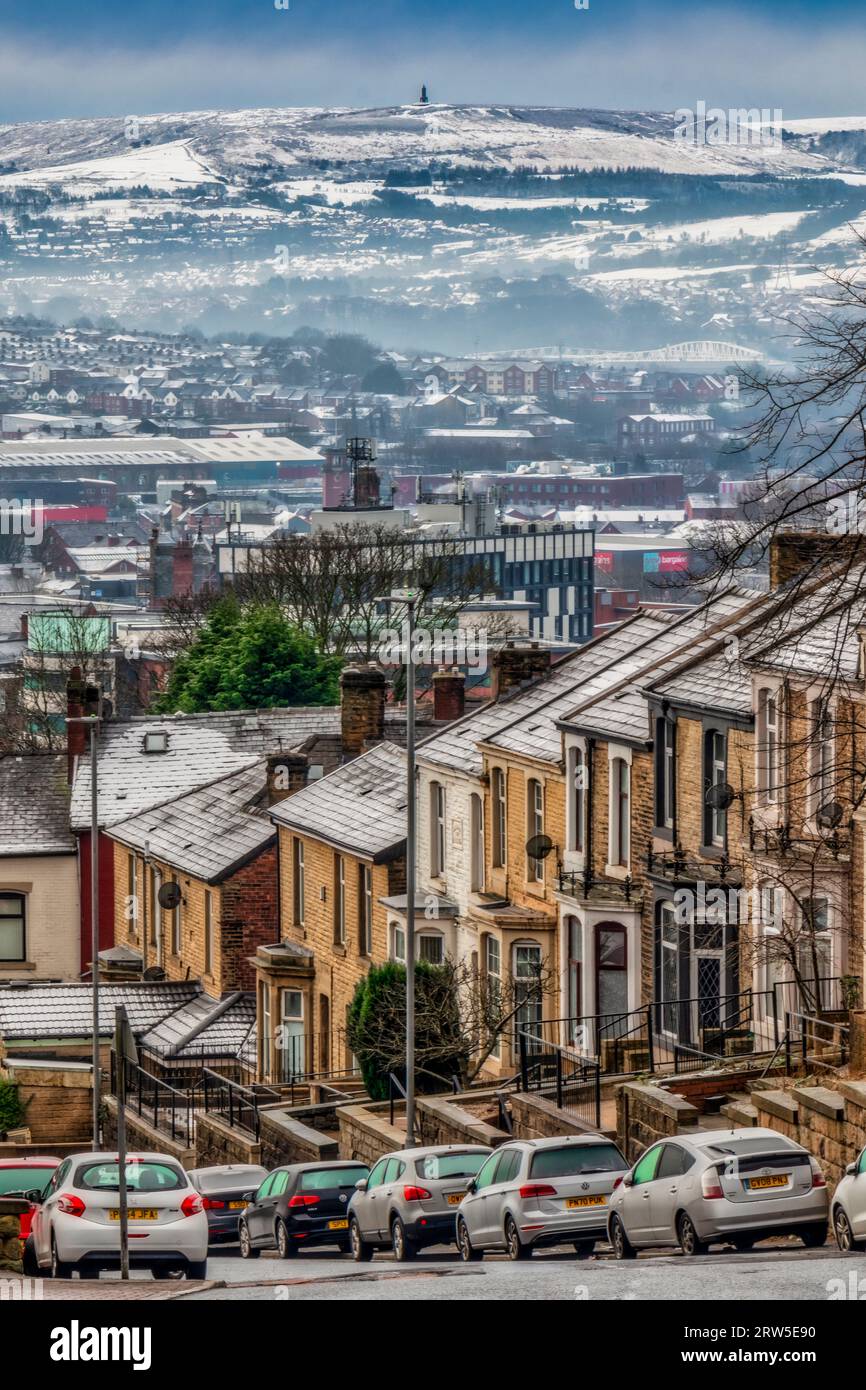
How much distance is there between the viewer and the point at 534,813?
48500 millimetres

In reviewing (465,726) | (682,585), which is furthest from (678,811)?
(682,585)

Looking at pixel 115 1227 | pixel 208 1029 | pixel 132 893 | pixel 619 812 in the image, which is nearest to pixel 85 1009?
pixel 208 1029

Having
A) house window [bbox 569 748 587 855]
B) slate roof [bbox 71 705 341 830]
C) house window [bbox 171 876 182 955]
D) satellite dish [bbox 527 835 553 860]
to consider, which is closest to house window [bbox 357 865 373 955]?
satellite dish [bbox 527 835 553 860]

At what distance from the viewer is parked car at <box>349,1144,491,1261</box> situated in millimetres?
30547

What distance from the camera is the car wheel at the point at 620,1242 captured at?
27109mm

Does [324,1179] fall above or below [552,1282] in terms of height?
below

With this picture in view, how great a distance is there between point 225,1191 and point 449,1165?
847cm

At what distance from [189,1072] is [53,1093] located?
2.87 meters

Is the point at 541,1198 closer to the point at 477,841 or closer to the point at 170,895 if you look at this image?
the point at 477,841

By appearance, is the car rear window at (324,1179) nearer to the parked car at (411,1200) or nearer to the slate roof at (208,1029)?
the parked car at (411,1200)

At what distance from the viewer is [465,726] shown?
52.9 metres

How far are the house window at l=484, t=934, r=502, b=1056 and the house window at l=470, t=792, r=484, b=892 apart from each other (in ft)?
5.23

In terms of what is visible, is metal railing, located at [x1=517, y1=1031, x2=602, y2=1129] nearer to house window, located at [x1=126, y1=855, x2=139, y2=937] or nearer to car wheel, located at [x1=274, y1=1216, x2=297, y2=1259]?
car wheel, located at [x1=274, y1=1216, x2=297, y2=1259]
